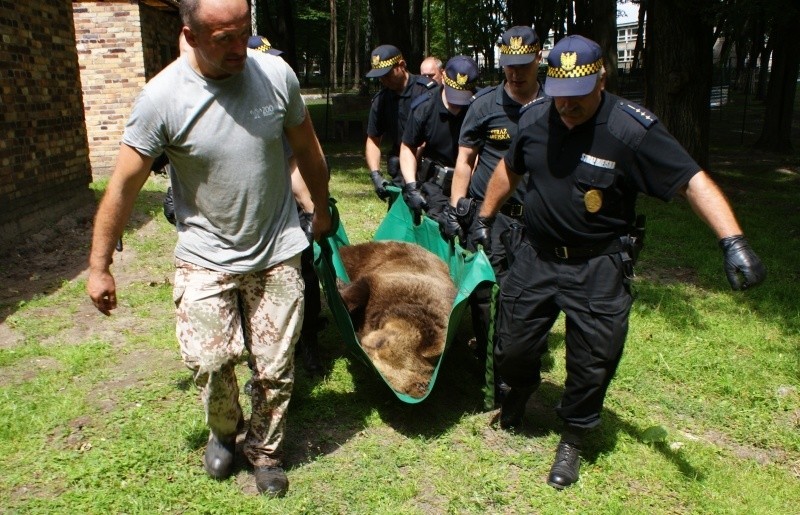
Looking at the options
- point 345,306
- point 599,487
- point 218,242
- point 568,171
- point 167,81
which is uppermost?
point 167,81

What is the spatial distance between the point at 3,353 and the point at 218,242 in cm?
281

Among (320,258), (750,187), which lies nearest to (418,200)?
(320,258)

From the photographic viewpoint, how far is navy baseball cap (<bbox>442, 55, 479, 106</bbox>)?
562 centimetres

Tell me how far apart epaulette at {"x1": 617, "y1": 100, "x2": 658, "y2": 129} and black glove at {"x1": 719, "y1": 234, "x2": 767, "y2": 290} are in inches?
25.3

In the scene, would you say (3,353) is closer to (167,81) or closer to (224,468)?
(224,468)

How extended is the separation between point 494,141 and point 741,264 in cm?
214

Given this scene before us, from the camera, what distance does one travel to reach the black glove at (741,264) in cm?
316

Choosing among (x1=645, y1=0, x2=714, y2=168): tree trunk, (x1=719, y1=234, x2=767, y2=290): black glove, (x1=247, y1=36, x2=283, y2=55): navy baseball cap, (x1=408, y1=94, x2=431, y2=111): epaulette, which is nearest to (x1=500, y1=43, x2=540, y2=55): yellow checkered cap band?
(x1=408, y1=94, x2=431, y2=111): epaulette

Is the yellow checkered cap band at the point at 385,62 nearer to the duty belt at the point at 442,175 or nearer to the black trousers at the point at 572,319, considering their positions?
the duty belt at the point at 442,175

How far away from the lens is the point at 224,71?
10.1 ft

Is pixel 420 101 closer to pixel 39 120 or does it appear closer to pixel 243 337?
pixel 243 337

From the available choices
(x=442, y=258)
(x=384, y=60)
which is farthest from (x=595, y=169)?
(x=384, y=60)

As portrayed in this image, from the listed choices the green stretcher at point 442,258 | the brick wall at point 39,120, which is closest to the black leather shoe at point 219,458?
the green stretcher at point 442,258

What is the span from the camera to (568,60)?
3420 millimetres
